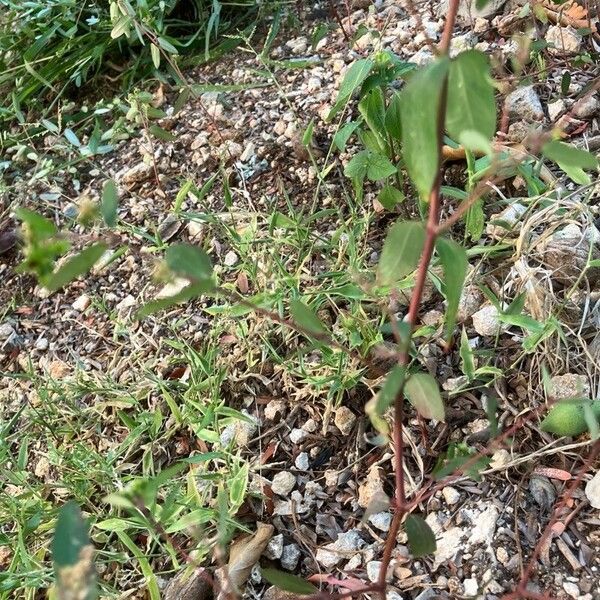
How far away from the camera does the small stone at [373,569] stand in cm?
104

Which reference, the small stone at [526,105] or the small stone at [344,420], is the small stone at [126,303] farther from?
the small stone at [526,105]

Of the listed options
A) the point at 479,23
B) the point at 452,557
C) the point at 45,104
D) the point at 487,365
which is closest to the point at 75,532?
the point at 452,557

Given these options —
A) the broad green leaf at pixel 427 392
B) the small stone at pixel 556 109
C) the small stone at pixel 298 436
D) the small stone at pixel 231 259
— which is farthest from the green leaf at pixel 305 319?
the small stone at pixel 556 109

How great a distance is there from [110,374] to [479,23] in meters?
1.15

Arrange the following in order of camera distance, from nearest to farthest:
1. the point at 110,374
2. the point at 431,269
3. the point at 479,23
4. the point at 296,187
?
the point at 431,269
the point at 110,374
the point at 296,187
the point at 479,23

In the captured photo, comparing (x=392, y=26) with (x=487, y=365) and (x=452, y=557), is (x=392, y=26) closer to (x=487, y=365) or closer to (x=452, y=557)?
(x=487, y=365)

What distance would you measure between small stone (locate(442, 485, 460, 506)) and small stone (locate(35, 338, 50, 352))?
907mm

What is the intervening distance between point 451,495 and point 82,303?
0.91 m

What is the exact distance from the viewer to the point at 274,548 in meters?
1.10

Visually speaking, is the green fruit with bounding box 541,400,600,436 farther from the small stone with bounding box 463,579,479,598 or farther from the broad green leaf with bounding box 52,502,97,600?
the broad green leaf with bounding box 52,502,97,600

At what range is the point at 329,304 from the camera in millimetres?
1319

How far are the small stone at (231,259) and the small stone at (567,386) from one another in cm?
67

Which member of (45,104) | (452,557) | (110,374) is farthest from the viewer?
(45,104)

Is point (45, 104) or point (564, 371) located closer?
point (564, 371)
